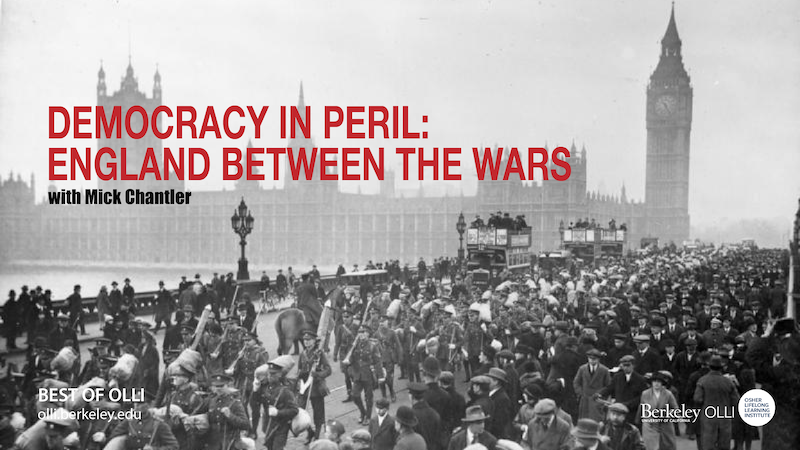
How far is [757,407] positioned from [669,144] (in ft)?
318

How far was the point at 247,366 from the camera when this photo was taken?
986 cm

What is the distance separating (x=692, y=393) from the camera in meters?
9.04

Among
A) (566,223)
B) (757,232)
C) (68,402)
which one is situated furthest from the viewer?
(757,232)

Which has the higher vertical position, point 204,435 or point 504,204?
point 504,204

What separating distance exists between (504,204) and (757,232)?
269ft

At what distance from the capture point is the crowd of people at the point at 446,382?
648 cm

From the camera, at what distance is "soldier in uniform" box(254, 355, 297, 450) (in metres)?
7.44

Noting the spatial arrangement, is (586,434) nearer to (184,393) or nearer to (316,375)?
(184,393)

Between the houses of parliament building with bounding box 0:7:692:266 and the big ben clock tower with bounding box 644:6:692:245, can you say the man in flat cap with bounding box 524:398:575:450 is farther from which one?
the big ben clock tower with bounding box 644:6:692:245

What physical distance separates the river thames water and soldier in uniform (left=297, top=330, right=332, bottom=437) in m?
45.6

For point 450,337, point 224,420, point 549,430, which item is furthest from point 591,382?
point 224,420

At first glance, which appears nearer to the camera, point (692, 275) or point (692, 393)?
point (692, 393)

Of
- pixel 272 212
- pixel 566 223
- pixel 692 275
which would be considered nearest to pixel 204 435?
pixel 692 275

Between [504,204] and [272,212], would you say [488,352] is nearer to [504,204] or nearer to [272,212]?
[504,204]
